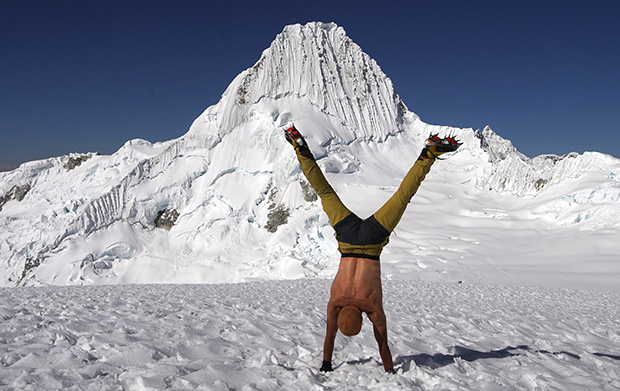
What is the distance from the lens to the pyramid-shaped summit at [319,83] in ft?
125

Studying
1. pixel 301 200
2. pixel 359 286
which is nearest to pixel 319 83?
pixel 301 200

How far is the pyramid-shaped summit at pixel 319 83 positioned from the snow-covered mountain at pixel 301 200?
5.8 inches

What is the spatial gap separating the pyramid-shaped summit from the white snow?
196mm

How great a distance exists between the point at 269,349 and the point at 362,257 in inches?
58.3

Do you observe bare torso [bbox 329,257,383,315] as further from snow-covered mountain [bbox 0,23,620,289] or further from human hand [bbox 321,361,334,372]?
snow-covered mountain [bbox 0,23,620,289]

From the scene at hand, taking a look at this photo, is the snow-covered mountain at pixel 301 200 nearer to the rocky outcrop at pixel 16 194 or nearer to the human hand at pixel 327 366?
→ the rocky outcrop at pixel 16 194

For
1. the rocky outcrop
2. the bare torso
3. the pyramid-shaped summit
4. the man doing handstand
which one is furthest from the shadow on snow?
the rocky outcrop

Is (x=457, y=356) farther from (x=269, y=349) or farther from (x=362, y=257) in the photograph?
(x=269, y=349)

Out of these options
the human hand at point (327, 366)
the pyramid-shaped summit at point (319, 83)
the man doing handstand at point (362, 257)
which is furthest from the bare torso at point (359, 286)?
the pyramid-shaped summit at point (319, 83)

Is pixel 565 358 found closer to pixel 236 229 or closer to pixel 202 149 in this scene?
pixel 236 229

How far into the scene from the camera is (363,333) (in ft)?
15.3

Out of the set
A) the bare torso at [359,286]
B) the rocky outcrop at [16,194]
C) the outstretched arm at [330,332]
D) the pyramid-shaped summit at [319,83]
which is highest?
the pyramid-shaped summit at [319,83]

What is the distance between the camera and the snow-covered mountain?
2078 centimetres

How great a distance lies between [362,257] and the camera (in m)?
3.12
